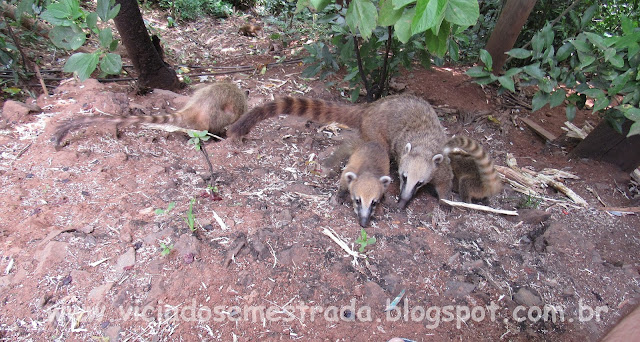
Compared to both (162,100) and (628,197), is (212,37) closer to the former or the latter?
(162,100)

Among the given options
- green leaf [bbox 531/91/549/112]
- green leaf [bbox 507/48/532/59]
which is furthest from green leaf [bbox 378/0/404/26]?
green leaf [bbox 531/91/549/112]

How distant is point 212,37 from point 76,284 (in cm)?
596

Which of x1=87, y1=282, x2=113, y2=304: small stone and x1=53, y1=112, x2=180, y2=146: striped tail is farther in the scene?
x1=53, y1=112, x2=180, y2=146: striped tail

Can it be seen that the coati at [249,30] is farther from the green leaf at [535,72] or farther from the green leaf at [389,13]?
the green leaf at [389,13]

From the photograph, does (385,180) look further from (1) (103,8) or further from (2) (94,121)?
(1) (103,8)

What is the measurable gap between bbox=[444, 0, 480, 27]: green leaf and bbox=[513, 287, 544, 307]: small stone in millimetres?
1935

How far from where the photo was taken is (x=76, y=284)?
2.12 metres

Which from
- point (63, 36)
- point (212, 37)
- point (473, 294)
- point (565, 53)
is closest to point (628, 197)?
point (565, 53)

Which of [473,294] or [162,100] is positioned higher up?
[162,100]

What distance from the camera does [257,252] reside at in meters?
2.49

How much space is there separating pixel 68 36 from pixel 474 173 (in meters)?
4.01

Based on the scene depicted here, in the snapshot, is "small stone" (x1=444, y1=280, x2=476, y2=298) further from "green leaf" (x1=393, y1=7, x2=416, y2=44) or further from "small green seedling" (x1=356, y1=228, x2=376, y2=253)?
"green leaf" (x1=393, y1=7, x2=416, y2=44)

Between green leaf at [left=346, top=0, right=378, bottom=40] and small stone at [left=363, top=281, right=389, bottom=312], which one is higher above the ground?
green leaf at [left=346, top=0, right=378, bottom=40]

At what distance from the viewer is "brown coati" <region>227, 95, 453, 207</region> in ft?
12.3
